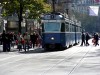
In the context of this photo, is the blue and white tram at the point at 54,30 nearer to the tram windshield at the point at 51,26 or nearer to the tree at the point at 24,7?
the tram windshield at the point at 51,26

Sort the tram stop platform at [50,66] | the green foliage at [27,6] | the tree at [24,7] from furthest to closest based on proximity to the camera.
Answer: the green foliage at [27,6] → the tree at [24,7] → the tram stop platform at [50,66]

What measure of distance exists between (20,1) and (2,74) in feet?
99.9

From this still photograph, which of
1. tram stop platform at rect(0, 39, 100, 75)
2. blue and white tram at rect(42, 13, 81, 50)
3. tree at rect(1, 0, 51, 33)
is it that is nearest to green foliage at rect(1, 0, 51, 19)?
tree at rect(1, 0, 51, 33)

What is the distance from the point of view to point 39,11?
49.4 m

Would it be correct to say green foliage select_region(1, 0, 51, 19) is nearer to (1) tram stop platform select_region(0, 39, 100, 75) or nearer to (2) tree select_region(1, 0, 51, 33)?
(2) tree select_region(1, 0, 51, 33)

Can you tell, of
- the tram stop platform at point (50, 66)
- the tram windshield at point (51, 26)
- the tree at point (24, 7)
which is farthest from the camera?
the tree at point (24, 7)

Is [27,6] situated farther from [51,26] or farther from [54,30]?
[54,30]

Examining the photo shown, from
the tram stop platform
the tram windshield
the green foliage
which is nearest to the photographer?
the tram stop platform

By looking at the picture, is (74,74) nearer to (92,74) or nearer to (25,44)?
(92,74)

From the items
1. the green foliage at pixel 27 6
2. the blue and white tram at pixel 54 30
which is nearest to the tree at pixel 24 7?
the green foliage at pixel 27 6

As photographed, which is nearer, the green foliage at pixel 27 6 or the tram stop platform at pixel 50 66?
the tram stop platform at pixel 50 66

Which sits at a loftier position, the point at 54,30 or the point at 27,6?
the point at 27,6

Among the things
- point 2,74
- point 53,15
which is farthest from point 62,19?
point 2,74

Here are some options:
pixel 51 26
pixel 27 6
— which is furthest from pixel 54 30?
pixel 27 6
